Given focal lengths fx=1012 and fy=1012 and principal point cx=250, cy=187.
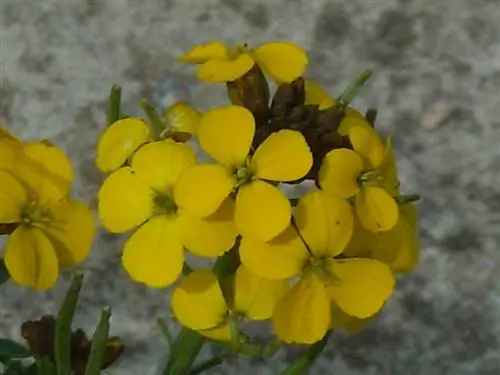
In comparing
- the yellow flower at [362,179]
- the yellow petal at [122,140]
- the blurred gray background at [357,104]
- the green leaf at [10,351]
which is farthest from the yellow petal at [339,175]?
the blurred gray background at [357,104]

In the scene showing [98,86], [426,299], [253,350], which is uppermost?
[253,350]

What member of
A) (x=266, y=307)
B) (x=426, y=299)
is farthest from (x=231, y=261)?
(x=426, y=299)

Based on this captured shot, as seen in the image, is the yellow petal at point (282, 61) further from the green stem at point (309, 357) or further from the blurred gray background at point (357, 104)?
the blurred gray background at point (357, 104)

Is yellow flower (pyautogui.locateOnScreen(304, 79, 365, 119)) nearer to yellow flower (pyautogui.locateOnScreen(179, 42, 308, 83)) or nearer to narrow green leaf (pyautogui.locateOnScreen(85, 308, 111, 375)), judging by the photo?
yellow flower (pyautogui.locateOnScreen(179, 42, 308, 83))

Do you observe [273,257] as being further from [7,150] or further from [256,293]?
[7,150]

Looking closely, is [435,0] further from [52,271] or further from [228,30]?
[52,271]

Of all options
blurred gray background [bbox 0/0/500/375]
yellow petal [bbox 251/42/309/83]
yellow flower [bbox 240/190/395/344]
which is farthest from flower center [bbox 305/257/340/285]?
blurred gray background [bbox 0/0/500/375]

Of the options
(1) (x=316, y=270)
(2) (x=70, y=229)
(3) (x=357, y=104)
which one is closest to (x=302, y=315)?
(1) (x=316, y=270)
